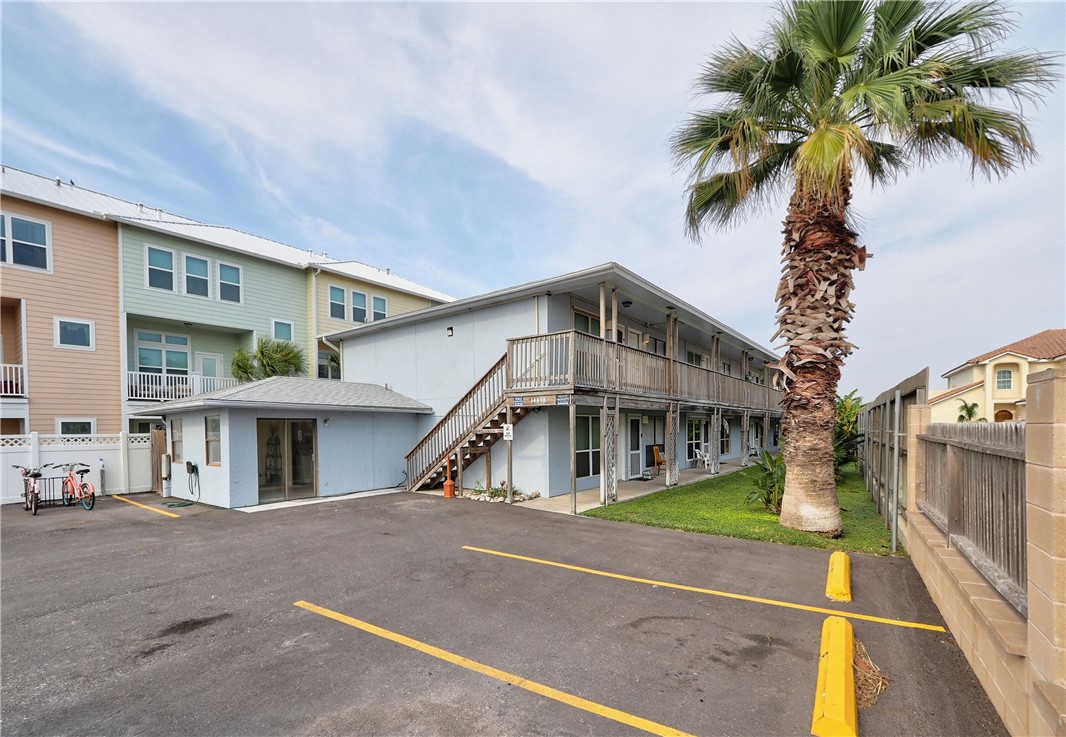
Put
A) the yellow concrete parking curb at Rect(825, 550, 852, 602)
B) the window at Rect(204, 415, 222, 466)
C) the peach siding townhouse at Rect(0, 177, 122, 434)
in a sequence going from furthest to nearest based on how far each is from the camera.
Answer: the peach siding townhouse at Rect(0, 177, 122, 434) → the window at Rect(204, 415, 222, 466) → the yellow concrete parking curb at Rect(825, 550, 852, 602)

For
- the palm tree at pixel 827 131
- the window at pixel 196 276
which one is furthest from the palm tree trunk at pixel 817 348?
the window at pixel 196 276

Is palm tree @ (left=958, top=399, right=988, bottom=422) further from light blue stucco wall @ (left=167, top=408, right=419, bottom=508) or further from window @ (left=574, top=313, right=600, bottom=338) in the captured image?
light blue stucco wall @ (left=167, top=408, right=419, bottom=508)

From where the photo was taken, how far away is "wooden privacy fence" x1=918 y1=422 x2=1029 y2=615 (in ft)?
9.66

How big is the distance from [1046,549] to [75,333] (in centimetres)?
2147

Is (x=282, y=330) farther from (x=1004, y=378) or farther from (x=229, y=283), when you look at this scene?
(x=1004, y=378)

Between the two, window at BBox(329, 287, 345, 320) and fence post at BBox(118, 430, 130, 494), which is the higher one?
window at BBox(329, 287, 345, 320)

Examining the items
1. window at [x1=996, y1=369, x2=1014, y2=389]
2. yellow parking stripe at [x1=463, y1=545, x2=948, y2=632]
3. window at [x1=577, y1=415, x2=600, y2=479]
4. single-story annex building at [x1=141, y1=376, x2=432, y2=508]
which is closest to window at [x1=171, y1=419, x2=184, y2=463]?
single-story annex building at [x1=141, y1=376, x2=432, y2=508]

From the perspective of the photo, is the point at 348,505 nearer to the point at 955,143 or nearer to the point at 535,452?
the point at 535,452

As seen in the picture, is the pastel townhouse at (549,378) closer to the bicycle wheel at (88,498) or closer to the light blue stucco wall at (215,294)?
the light blue stucco wall at (215,294)

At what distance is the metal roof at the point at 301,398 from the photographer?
11406 mm

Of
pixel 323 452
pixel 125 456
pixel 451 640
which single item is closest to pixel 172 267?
pixel 125 456

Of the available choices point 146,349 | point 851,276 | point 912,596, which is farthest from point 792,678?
point 146,349

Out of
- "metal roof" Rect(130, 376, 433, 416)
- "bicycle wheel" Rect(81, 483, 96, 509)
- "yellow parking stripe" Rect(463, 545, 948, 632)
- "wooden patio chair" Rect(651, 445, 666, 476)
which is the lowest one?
"wooden patio chair" Rect(651, 445, 666, 476)

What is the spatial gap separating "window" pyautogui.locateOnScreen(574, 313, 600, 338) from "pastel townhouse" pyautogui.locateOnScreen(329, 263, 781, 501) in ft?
0.24
